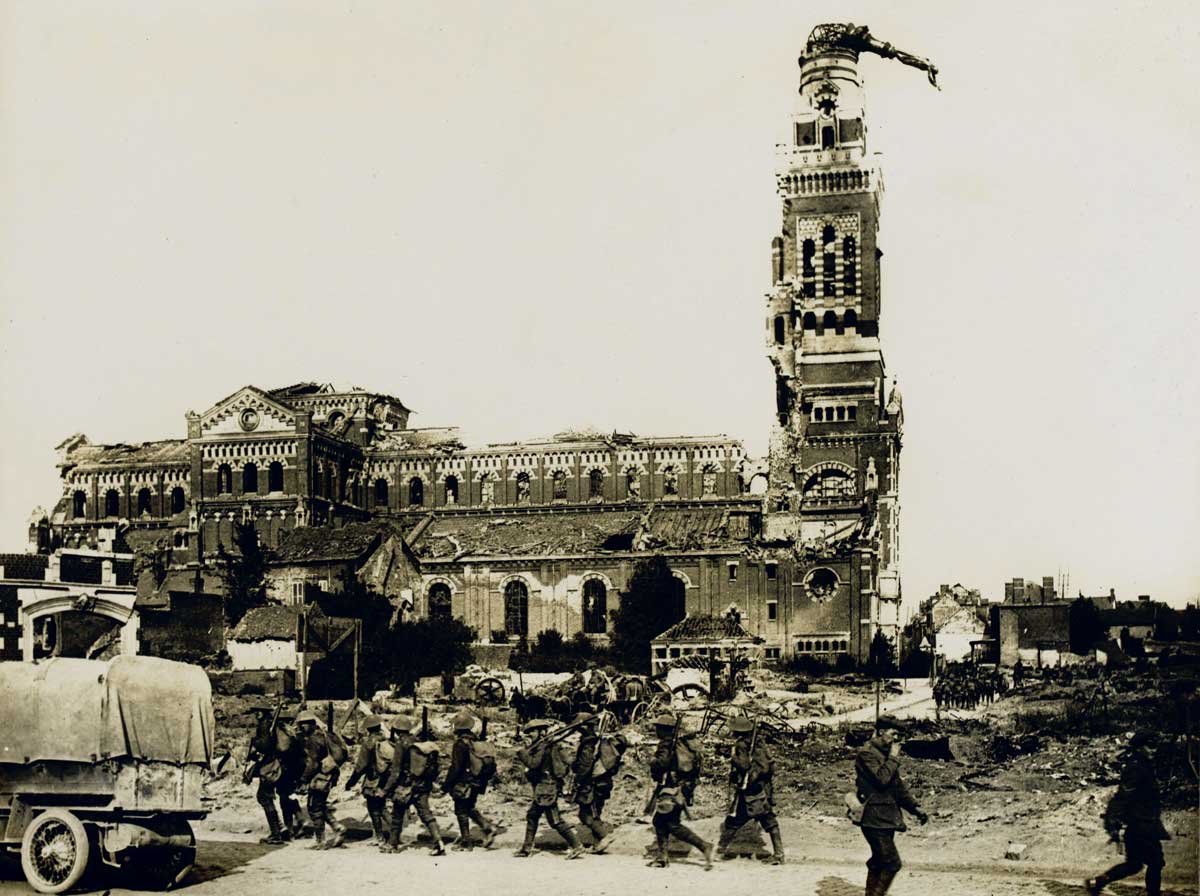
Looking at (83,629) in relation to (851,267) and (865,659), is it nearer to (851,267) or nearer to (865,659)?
(865,659)

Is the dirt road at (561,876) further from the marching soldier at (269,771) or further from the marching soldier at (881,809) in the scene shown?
the marching soldier at (881,809)

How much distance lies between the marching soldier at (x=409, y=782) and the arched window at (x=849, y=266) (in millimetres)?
33362

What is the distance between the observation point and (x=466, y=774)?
17.5 metres

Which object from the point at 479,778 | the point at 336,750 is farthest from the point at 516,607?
the point at 479,778

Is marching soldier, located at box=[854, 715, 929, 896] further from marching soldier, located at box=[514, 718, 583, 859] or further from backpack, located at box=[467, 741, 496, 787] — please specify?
backpack, located at box=[467, 741, 496, 787]

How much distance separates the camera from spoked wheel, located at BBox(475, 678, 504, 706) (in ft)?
96.1

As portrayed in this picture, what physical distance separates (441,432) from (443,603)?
14.4 metres

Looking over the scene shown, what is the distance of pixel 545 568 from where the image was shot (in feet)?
121

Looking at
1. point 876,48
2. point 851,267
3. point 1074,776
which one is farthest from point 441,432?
point 1074,776

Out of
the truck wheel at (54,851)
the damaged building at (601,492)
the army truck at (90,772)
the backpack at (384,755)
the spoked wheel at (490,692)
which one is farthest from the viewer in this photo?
the damaged building at (601,492)

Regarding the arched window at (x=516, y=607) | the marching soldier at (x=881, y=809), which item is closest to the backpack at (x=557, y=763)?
the marching soldier at (x=881, y=809)

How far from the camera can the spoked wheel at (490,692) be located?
29.3m

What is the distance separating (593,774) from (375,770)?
2995mm

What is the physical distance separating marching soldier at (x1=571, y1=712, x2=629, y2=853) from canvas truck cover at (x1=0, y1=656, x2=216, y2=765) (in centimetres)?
464
